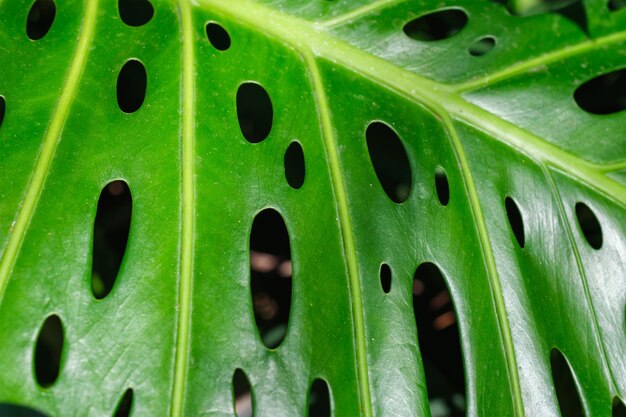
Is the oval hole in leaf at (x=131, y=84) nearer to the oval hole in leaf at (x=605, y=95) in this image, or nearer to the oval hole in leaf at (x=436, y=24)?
the oval hole in leaf at (x=436, y=24)

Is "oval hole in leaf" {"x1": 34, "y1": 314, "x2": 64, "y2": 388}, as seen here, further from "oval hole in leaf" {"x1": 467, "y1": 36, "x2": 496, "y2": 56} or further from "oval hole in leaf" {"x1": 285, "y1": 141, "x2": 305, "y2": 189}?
"oval hole in leaf" {"x1": 467, "y1": 36, "x2": 496, "y2": 56}

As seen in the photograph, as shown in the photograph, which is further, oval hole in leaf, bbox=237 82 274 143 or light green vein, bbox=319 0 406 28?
oval hole in leaf, bbox=237 82 274 143

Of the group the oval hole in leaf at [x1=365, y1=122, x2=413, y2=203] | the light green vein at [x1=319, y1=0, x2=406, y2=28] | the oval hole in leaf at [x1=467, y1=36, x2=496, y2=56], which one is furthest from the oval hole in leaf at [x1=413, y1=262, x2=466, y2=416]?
the light green vein at [x1=319, y1=0, x2=406, y2=28]

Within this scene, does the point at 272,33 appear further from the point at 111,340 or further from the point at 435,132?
the point at 111,340

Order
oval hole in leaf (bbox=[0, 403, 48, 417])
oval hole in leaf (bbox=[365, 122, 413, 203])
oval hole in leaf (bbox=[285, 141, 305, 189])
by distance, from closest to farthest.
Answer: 1. oval hole in leaf (bbox=[0, 403, 48, 417])
2. oval hole in leaf (bbox=[285, 141, 305, 189])
3. oval hole in leaf (bbox=[365, 122, 413, 203])

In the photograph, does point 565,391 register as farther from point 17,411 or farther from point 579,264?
point 17,411

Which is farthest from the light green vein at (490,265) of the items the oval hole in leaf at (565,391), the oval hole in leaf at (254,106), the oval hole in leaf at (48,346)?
the oval hole in leaf at (48,346)

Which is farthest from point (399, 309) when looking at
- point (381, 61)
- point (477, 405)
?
point (381, 61)
